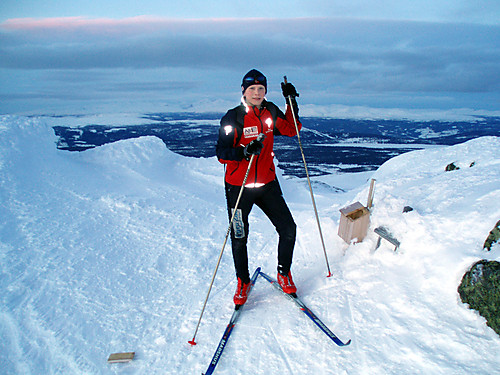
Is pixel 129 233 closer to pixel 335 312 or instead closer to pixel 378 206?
pixel 335 312

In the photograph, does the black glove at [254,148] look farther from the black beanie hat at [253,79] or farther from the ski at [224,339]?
the ski at [224,339]

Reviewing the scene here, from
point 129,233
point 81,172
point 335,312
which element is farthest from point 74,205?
point 335,312

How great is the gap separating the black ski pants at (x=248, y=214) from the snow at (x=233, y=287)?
590mm

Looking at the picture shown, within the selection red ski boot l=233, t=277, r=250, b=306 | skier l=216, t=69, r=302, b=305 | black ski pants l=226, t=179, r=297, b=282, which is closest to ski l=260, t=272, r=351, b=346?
skier l=216, t=69, r=302, b=305

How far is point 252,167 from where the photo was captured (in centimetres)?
327

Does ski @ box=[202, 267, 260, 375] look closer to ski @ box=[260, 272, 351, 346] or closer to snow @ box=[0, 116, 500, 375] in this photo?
snow @ box=[0, 116, 500, 375]

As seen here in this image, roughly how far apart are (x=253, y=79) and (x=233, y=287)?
2839 millimetres

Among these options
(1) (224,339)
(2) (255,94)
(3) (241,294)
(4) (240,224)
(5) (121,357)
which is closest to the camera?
(5) (121,357)

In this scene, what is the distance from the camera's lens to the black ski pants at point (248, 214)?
10.9 feet

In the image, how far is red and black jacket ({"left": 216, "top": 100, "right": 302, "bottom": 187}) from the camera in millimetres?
3080

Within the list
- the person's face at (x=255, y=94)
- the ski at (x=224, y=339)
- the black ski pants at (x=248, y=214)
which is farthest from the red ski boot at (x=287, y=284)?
the person's face at (x=255, y=94)

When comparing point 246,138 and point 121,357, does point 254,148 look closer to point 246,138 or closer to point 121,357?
point 246,138

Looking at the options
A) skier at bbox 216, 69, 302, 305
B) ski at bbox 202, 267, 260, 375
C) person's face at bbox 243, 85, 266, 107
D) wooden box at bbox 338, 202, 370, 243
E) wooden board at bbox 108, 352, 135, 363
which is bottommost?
wooden board at bbox 108, 352, 135, 363

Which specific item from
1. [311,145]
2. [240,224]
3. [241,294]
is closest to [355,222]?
[240,224]
